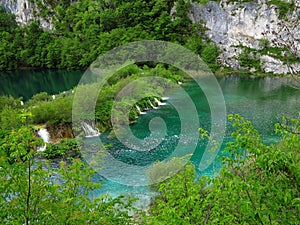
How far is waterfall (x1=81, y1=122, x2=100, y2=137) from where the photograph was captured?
22.9 meters

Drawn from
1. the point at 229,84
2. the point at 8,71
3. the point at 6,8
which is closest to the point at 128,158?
the point at 229,84

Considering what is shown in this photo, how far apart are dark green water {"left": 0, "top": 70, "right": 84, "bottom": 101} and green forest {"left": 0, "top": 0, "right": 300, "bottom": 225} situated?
3583 mm

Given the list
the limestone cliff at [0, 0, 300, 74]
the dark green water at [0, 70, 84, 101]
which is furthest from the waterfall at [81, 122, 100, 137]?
the limestone cliff at [0, 0, 300, 74]

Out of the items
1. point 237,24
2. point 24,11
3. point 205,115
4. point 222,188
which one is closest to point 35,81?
point 24,11

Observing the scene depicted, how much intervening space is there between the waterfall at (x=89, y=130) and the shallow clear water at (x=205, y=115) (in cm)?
62

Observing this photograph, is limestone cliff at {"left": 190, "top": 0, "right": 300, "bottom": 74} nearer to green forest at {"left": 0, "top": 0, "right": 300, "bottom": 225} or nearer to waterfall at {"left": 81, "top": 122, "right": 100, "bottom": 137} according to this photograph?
green forest at {"left": 0, "top": 0, "right": 300, "bottom": 225}

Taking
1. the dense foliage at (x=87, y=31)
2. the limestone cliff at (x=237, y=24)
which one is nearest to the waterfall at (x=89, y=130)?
the dense foliage at (x=87, y=31)

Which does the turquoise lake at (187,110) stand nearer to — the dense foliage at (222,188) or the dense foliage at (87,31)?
the dense foliage at (222,188)

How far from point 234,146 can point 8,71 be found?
64.6 m

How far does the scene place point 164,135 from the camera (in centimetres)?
2206

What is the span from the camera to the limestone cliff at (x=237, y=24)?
46.7 metres

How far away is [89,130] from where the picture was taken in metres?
23.1

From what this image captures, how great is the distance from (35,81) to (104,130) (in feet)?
98.6

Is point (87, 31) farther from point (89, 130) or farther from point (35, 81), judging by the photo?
point (89, 130)
